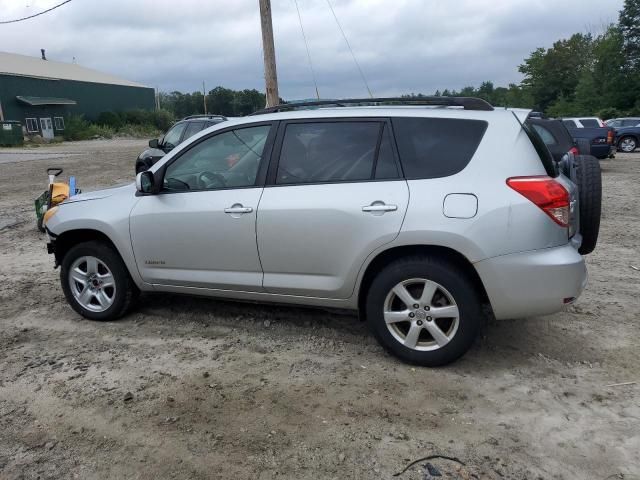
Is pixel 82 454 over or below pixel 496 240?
below

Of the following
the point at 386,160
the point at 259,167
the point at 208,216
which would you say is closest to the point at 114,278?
the point at 208,216

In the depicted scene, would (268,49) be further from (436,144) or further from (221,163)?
(436,144)

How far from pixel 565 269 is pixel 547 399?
0.81 meters

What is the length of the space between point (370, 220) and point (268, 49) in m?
9.50

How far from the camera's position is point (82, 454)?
9.63 feet

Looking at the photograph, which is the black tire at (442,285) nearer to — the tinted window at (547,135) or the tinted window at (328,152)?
the tinted window at (328,152)

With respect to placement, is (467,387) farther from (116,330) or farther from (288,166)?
(116,330)

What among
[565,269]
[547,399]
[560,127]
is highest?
[560,127]

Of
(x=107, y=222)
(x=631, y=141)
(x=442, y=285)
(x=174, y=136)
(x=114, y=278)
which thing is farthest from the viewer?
(x=631, y=141)

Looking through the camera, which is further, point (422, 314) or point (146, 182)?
point (146, 182)

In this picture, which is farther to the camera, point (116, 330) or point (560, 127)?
point (560, 127)

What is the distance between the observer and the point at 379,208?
3623 mm

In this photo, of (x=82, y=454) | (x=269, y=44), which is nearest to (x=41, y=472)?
(x=82, y=454)

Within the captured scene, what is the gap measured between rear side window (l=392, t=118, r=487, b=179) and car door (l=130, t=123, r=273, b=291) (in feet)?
3.50
